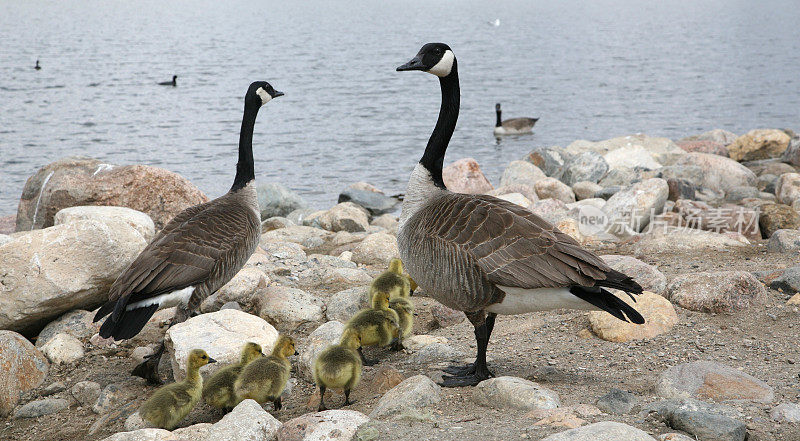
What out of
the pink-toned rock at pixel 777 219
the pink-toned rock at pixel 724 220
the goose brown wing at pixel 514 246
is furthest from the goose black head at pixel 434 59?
the pink-toned rock at pixel 777 219

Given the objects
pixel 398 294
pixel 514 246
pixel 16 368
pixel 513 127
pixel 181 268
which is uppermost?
pixel 514 246

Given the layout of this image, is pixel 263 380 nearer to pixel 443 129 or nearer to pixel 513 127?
pixel 443 129

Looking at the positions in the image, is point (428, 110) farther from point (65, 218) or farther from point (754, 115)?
point (65, 218)

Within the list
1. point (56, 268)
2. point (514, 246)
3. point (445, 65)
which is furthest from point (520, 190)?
point (56, 268)

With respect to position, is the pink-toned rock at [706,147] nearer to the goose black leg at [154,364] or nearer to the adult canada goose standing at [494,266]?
the adult canada goose standing at [494,266]

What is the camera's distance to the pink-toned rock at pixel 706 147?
19.1 meters

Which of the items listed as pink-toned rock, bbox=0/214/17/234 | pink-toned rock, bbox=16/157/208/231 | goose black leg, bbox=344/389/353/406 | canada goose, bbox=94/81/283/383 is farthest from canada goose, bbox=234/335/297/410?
pink-toned rock, bbox=0/214/17/234

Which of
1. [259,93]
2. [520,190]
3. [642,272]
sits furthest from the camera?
[520,190]

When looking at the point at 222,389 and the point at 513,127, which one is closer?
the point at 222,389

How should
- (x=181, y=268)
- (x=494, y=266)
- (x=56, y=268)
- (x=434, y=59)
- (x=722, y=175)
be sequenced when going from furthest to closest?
1. (x=722, y=175)
2. (x=56, y=268)
3. (x=434, y=59)
4. (x=181, y=268)
5. (x=494, y=266)

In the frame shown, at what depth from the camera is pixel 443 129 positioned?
6.27 meters

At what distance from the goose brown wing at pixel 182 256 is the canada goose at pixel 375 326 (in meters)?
1.34

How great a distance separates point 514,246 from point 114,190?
605 centimetres

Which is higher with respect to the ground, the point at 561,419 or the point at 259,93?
the point at 259,93
